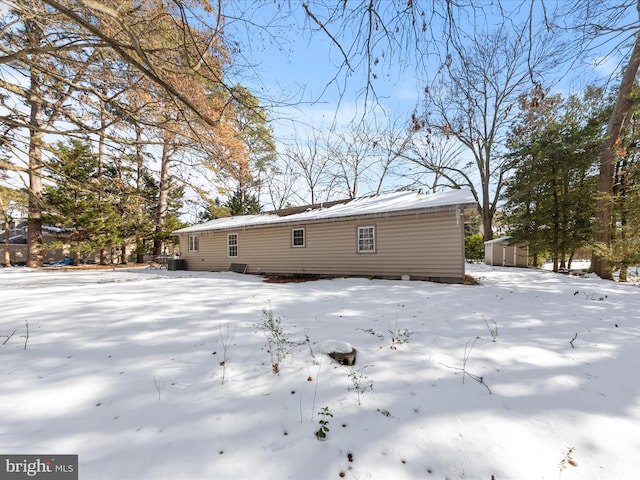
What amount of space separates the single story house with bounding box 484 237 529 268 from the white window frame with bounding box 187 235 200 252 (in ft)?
62.2

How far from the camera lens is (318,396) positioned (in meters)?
2.19

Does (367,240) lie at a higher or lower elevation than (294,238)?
lower

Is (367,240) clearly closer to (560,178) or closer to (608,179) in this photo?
(608,179)

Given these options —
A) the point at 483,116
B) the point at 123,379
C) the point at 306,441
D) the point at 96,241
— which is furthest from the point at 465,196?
the point at 96,241

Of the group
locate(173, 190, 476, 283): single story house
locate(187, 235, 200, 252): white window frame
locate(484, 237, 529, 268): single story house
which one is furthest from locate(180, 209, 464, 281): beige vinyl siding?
locate(484, 237, 529, 268): single story house

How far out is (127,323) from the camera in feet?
12.4

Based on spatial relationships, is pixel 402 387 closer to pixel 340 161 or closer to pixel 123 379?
pixel 123 379

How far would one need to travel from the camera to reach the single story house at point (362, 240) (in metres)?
8.66

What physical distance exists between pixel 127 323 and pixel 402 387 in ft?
12.5

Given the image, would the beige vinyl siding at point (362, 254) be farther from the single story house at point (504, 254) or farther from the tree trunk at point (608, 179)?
the single story house at point (504, 254)

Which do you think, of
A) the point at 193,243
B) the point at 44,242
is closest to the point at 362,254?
the point at 193,243


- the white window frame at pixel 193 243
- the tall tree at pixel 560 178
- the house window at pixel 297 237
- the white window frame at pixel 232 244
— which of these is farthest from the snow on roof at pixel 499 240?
the white window frame at pixel 193 243

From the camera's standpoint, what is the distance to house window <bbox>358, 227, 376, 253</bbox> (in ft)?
32.6

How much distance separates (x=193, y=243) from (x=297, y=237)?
735 centimetres
